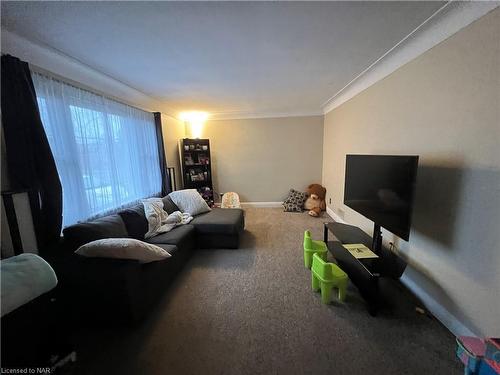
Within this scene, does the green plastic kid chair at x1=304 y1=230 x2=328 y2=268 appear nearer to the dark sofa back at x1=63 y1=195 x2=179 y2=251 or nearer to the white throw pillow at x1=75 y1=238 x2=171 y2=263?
the white throw pillow at x1=75 y1=238 x2=171 y2=263

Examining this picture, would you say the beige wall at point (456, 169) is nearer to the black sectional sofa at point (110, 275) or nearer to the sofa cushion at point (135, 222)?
the black sectional sofa at point (110, 275)

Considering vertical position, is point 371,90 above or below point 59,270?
above

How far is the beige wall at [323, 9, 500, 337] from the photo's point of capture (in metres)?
1.24

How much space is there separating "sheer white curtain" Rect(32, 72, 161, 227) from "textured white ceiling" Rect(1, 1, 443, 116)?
1.26 feet

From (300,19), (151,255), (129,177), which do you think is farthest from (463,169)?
(129,177)

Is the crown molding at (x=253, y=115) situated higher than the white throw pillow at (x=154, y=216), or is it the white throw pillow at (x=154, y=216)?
the crown molding at (x=253, y=115)

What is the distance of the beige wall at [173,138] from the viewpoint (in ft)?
13.2

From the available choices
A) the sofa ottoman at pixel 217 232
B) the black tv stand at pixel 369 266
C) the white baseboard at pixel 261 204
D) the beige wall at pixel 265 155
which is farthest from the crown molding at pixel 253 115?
the black tv stand at pixel 369 266

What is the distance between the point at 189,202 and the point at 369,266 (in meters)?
2.59

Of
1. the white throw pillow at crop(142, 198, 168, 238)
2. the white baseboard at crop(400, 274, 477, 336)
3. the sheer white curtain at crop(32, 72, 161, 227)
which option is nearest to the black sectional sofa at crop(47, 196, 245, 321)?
the white throw pillow at crop(142, 198, 168, 238)

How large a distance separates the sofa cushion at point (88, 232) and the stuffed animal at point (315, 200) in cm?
352

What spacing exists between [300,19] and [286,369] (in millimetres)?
2345

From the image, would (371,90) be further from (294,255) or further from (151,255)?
(151,255)

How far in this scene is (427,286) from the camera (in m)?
1.74
